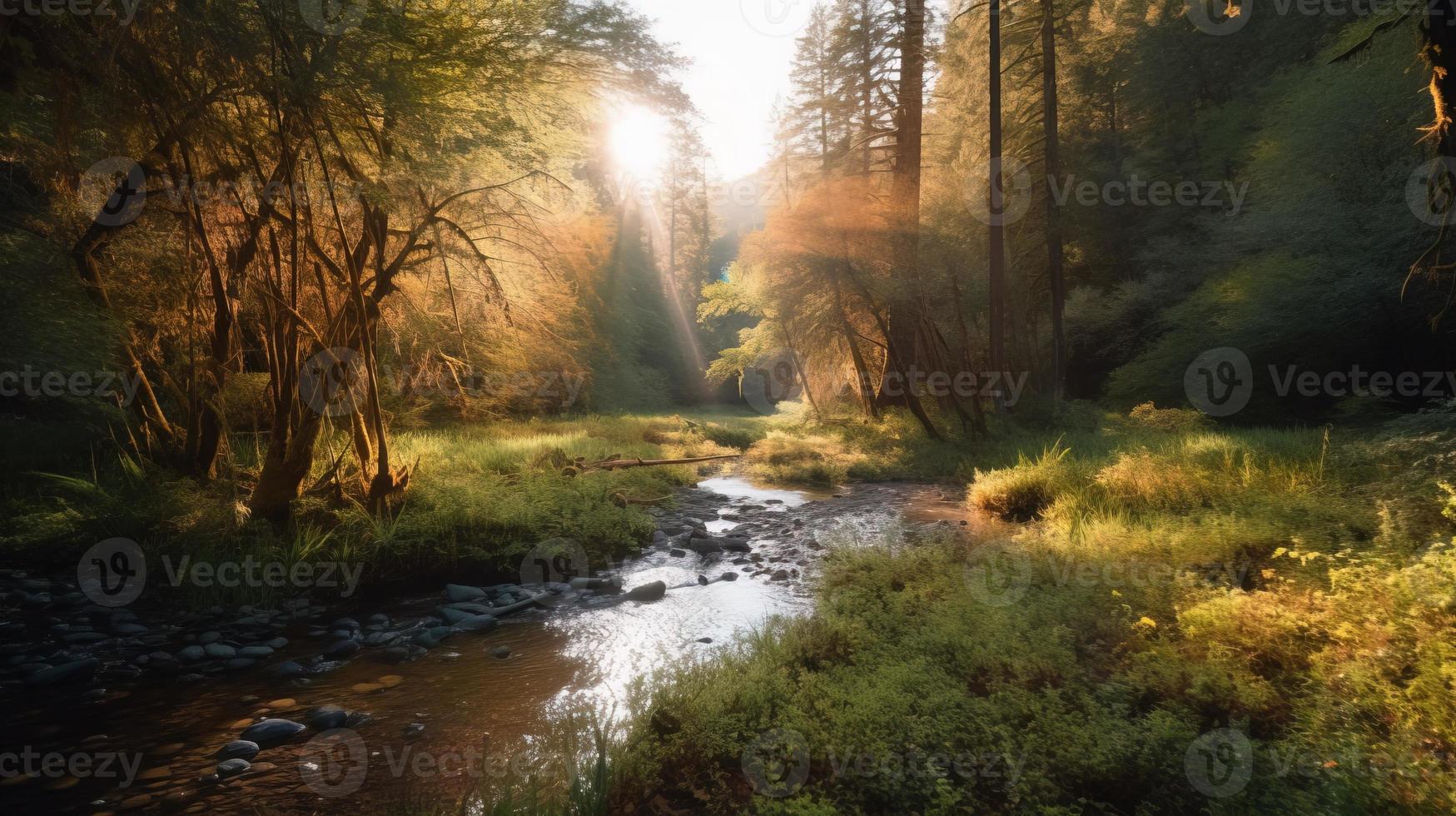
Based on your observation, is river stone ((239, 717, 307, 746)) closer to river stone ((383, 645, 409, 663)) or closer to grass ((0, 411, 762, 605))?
river stone ((383, 645, 409, 663))

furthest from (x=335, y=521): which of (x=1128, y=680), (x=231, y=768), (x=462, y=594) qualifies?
(x=1128, y=680)

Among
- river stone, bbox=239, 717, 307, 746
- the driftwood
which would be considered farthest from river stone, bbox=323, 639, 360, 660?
the driftwood

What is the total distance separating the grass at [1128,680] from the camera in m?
3.03

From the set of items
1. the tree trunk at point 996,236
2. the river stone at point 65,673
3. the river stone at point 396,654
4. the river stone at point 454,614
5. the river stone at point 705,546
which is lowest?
the river stone at point 705,546

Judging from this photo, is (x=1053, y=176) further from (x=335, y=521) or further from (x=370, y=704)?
(x=370, y=704)

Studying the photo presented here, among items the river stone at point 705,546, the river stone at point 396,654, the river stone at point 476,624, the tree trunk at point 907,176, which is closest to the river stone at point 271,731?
the river stone at point 396,654

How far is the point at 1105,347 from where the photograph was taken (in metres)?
20.0

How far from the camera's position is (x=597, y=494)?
10164 millimetres

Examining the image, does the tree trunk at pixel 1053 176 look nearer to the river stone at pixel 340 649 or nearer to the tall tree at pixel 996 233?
the tall tree at pixel 996 233

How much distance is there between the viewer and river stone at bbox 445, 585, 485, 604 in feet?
22.3

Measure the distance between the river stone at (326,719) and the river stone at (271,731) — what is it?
81 mm

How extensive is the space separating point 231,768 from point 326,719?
22.9 inches

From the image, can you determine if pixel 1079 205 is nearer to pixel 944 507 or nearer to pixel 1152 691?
pixel 944 507

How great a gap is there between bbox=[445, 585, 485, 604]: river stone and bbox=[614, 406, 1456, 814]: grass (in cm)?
324
